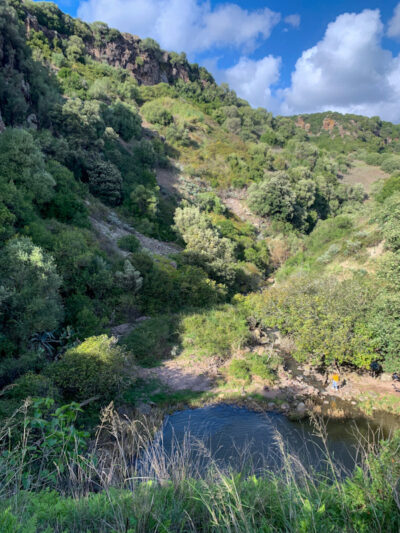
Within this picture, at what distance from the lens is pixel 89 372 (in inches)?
393

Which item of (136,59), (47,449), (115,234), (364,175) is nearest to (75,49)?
(136,59)

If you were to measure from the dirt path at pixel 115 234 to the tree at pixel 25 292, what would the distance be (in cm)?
811

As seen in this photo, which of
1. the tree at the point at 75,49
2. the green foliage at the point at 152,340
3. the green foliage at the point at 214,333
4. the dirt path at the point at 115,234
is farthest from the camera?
the tree at the point at 75,49

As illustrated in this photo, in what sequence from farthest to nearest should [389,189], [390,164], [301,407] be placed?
[390,164] < [389,189] < [301,407]

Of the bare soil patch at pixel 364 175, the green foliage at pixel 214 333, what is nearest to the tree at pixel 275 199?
the green foliage at pixel 214 333

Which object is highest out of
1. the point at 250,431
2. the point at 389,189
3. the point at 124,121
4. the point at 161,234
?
the point at 124,121

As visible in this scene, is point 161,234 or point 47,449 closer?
point 47,449

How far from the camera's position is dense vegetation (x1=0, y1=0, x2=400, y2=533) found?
3.03 m

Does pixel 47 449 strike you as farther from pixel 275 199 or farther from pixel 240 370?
pixel 275 199

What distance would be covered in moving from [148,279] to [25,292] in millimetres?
8437

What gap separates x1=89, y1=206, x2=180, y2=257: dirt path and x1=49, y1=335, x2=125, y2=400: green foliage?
1036 cm

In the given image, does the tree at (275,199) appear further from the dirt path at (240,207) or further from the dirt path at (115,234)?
the dirt path at (115,234)

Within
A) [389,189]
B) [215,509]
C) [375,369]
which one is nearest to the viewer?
[215,509]

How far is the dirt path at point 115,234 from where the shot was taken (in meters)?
20.7
